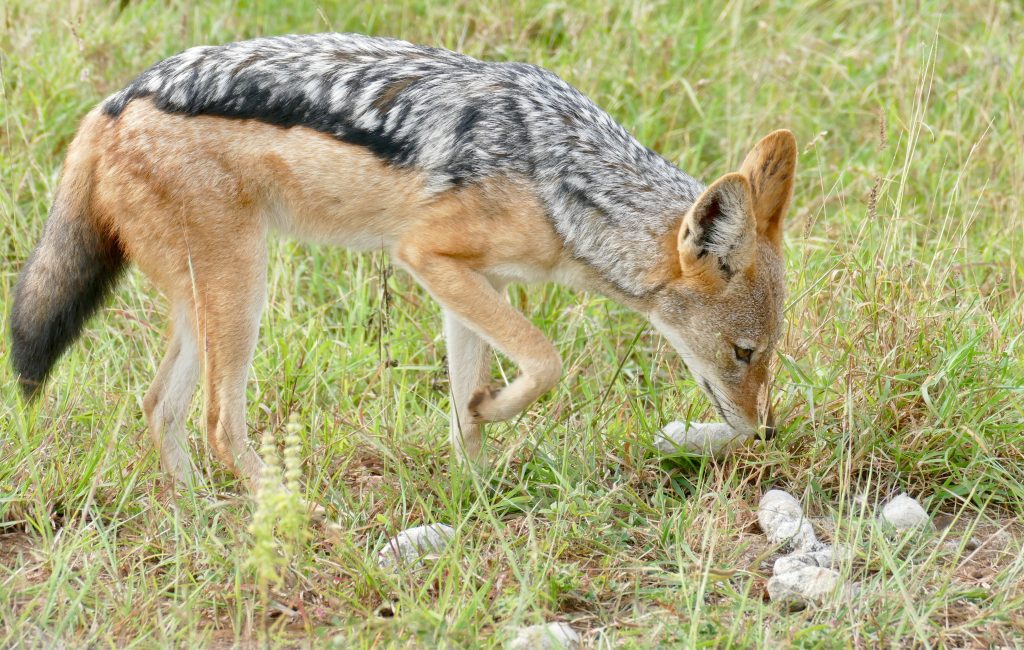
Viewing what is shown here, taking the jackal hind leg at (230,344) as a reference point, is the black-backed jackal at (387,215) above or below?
above

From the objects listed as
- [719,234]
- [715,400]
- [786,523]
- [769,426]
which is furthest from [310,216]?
[786,523]

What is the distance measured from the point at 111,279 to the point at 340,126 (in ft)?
3.53

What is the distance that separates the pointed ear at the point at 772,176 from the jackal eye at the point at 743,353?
423 mm

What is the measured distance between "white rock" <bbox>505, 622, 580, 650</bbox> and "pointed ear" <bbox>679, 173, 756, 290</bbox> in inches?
61.7

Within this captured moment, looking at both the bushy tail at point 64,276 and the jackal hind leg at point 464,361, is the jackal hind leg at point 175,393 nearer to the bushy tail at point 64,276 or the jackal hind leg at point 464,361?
the bushy tail at point 64,276

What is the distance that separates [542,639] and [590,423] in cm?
141

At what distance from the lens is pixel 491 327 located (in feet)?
15.0

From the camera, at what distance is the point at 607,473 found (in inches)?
185

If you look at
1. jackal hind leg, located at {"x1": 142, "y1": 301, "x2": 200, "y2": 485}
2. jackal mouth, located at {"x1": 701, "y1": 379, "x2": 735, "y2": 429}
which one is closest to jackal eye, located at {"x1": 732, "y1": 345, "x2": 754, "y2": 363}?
jackal mouth, located at {"x1": 701, "y1": 379, "x2": 735, "y2": 429}

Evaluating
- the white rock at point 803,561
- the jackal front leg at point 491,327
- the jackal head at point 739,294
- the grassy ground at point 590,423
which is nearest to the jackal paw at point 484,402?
the jackal front leg at point 491,327

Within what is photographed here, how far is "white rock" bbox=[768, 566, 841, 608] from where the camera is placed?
381cm

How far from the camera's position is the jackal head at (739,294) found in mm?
4527

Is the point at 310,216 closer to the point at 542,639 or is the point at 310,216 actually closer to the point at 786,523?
the point at 542,639

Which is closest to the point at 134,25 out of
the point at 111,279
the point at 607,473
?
the point at 111,279
